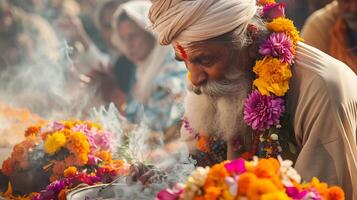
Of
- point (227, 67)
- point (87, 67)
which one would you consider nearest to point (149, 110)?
point (87, 67)

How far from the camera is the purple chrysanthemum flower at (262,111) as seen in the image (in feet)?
11.8

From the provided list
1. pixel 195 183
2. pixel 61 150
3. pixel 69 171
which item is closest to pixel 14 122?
pixel 61 150

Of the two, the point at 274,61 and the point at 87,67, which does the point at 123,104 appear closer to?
the point at 87,67

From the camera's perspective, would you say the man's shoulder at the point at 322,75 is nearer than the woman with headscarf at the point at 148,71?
Yes

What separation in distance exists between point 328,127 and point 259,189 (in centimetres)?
111

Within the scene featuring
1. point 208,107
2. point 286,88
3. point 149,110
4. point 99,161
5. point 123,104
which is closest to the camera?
point 286,88

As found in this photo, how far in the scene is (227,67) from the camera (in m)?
3.66

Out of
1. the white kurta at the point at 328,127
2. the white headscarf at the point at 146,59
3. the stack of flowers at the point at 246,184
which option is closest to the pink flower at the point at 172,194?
the stack of flowers at the point at 246,184

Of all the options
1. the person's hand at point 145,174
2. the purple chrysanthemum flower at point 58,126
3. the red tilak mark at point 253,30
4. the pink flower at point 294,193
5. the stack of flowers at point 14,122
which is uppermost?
the red tilak mark at point 253,30

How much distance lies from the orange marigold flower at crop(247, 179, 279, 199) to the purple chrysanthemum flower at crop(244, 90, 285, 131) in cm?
113

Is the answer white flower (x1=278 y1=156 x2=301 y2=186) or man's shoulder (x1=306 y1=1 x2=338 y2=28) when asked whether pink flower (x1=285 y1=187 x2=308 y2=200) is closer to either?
white flower (x1=278 y1=156 x2=301 y2=186)

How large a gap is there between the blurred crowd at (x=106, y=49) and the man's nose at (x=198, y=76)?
11.3 ft

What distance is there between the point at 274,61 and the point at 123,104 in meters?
5.01

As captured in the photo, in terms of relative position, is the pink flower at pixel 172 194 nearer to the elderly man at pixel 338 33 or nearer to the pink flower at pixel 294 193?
the pink flower at pixel 294 193
